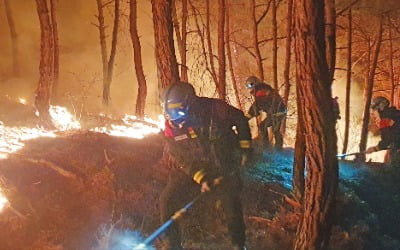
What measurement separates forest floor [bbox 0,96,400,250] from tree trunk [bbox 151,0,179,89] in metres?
1.60

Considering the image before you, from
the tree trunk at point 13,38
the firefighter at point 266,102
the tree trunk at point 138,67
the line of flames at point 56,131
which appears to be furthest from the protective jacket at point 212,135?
the tree trunk at point 13,38

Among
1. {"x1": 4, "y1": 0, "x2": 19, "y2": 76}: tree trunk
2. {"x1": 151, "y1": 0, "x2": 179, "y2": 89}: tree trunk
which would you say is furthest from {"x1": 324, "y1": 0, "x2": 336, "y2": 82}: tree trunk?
{"x1": 4, "y1": 0, "x2": 19, "y2": 76}: tree trunk

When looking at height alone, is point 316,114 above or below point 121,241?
above

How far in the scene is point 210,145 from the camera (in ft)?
16.8

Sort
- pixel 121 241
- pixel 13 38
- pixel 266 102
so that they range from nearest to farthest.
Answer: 1. pixel 121 241
2. pixel 266 102
3. pixel 13 38

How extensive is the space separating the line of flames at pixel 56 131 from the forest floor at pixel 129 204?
239 millimetres

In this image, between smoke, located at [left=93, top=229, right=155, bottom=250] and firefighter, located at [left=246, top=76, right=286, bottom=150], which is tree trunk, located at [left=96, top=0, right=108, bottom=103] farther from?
smoke, located at [left=93, top=229, right=155, bottom=250]

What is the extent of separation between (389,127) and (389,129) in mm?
39

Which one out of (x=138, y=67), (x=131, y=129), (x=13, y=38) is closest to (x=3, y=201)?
(x=131, y=129)

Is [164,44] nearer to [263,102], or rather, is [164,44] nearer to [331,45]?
[263,102]

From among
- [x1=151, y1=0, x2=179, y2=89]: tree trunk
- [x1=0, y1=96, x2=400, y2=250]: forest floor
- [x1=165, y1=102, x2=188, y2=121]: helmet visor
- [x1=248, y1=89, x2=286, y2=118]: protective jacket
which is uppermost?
[x1=151, y1=0, x2=179, y2=89]: tree trunk

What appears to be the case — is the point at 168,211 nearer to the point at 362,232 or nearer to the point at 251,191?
the point at 251,191

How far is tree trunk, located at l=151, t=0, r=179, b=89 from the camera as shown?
7020 mm

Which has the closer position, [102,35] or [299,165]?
[299,165]
